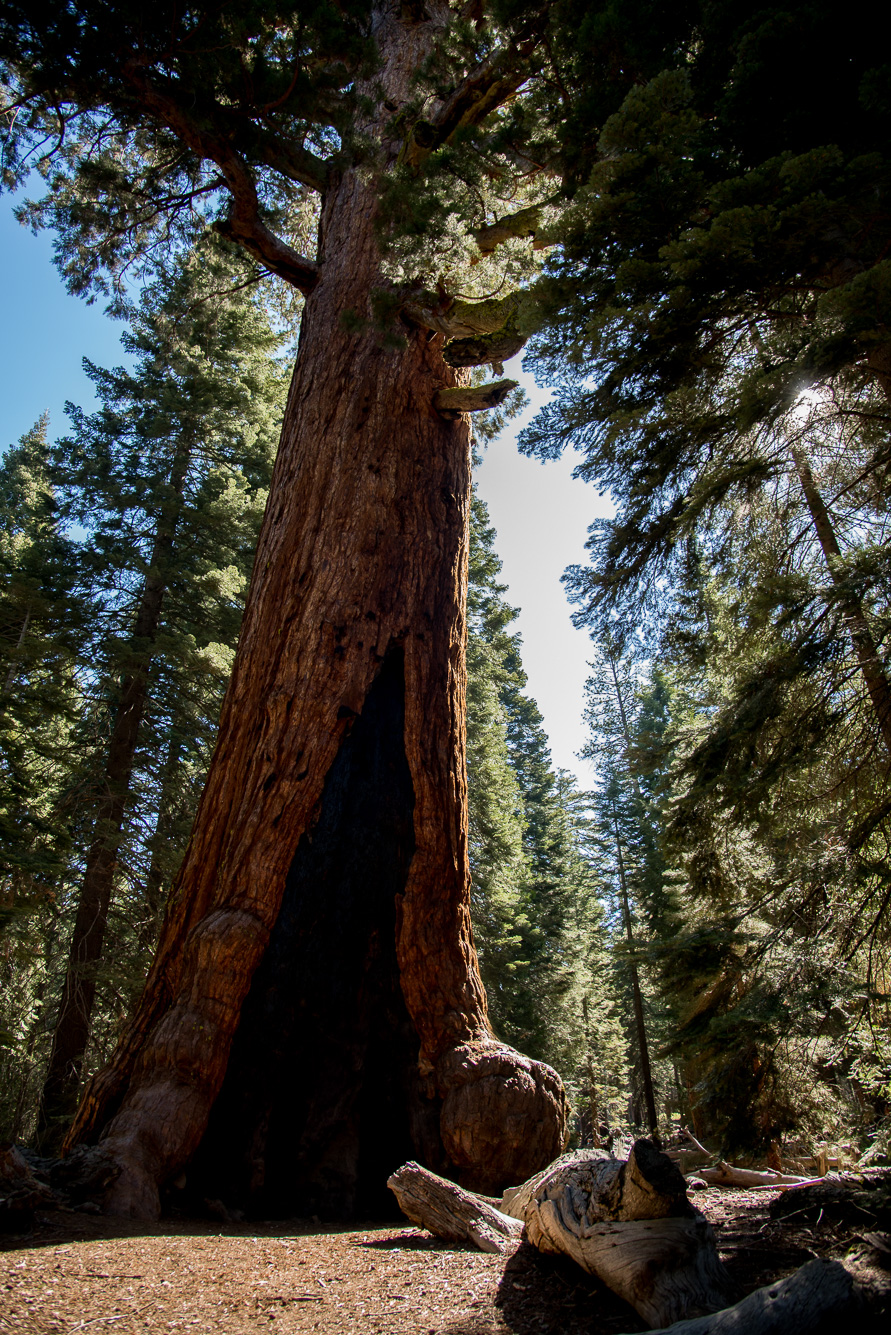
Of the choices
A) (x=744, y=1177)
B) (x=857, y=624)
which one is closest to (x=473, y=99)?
(x=857, y=624)

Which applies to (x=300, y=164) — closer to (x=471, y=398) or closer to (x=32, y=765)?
(x=471, y=398)

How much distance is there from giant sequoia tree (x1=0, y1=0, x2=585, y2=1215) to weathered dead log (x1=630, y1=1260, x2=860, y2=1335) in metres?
2.64

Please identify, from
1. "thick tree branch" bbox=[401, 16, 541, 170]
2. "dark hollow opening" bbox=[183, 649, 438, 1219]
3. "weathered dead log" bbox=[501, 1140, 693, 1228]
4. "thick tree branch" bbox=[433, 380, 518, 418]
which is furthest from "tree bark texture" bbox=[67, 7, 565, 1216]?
"thick tree branch" bbox=[401, 16, 541, 170]

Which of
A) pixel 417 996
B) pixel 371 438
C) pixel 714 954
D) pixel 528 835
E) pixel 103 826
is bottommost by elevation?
pixel 417 996

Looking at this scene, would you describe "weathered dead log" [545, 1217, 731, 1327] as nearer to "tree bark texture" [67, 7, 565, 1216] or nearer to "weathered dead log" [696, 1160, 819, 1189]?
"tree bark texture" [67, 7, 565, 1216]

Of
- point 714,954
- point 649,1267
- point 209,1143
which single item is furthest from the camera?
point 714,954

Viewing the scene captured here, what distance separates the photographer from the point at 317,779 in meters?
4.57

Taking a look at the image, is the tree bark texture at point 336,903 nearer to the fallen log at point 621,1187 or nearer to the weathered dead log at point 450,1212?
the weathered dead log at point 450,1212

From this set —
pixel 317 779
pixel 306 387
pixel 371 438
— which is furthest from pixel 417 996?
pixel 306 387

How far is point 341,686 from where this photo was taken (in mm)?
4793

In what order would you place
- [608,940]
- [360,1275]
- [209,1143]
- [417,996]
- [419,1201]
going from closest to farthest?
[360,1275], [419,1201], [209,1143], [417,996], [608,940]

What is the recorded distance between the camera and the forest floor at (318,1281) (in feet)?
6.93

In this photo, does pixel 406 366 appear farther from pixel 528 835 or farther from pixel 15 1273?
pixel 528 835

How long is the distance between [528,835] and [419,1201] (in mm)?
23940
